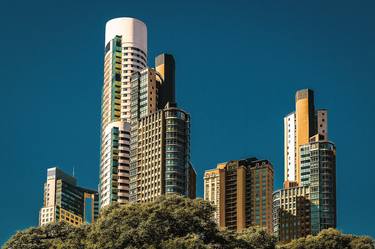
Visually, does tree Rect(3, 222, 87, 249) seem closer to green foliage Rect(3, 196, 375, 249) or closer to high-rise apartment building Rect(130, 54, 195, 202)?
green foliage Rect(3, 196, 375, 249)

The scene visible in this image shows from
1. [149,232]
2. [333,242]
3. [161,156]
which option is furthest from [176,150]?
[149,232]

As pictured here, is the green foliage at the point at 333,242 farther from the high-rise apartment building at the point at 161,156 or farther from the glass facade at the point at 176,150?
the glass facade at the point at 176,150

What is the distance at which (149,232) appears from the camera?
3460 inches

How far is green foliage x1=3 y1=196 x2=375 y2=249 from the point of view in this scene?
87.3 meters

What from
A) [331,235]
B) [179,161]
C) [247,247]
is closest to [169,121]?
[179,161]

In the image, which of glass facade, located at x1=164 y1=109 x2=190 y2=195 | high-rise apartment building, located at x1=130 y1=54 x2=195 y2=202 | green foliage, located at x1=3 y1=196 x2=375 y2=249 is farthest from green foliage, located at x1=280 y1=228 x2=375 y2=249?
glass facade, located at x1=164 y1=109 x2=190 y2=195

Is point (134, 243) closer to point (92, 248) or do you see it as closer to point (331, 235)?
point (92, 248)

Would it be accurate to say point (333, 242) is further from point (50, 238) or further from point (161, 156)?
point (161, 156)

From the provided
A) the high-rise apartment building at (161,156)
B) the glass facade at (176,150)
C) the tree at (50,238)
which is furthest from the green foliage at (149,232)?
the high-rise apartment building at (161,156)

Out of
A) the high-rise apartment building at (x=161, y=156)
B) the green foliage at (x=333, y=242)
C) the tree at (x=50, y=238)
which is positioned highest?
the high-rise apartment building at (x=161, y=156)

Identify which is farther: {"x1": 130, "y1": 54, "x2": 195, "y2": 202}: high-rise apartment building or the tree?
{"x1": 130, "y1": 54, "x2": 195, "y2": 202}: high-rise apartment building

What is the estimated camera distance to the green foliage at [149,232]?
87.3 m

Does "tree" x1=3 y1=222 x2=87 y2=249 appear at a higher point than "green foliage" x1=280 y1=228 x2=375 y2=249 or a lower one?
lower

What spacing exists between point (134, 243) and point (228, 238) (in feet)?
40.0
